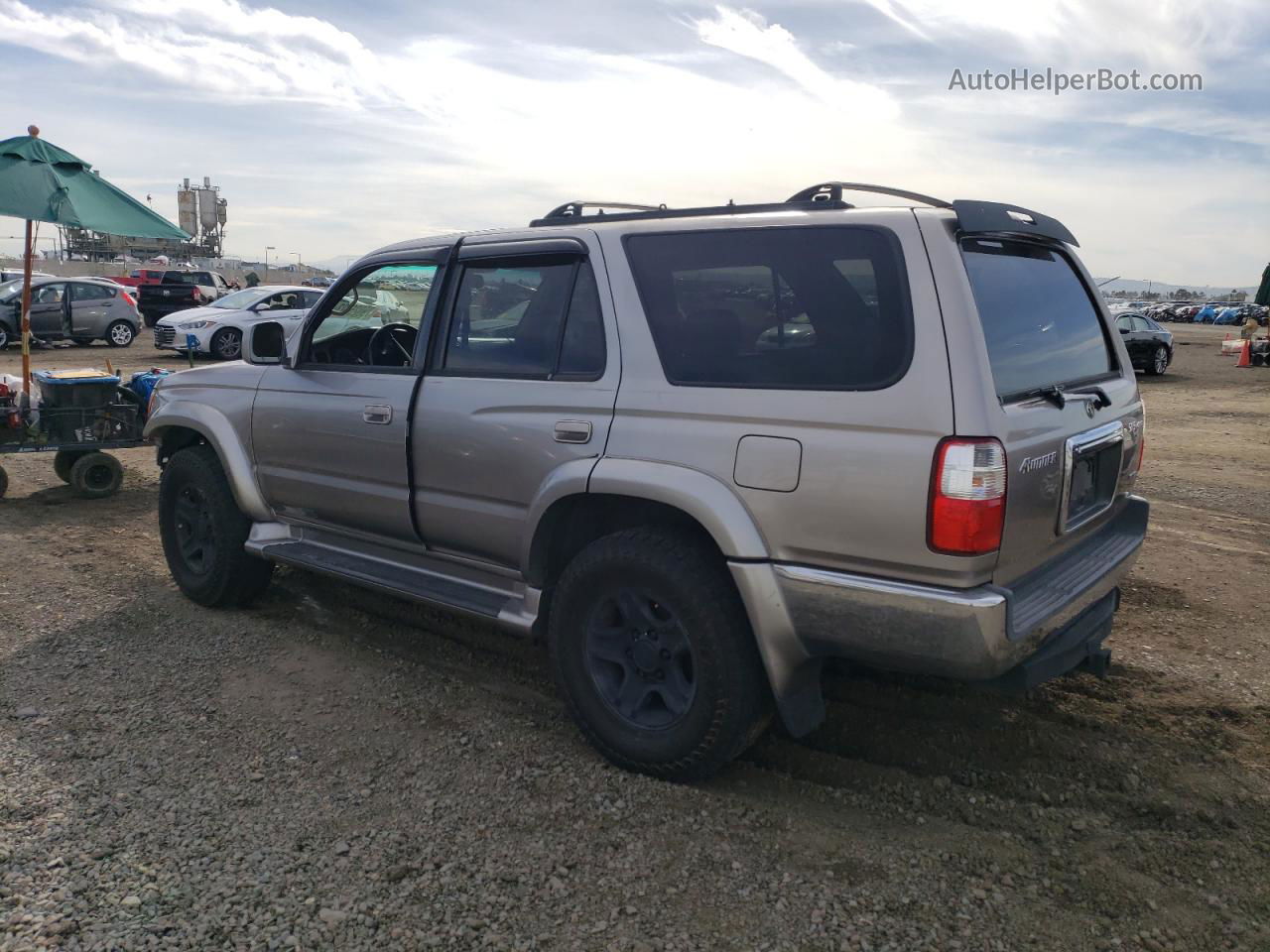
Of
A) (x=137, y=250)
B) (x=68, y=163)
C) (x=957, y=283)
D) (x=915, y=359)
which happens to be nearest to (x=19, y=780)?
(x=915, y=359)

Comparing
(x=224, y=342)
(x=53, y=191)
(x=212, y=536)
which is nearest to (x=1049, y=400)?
(x=212, y=536)

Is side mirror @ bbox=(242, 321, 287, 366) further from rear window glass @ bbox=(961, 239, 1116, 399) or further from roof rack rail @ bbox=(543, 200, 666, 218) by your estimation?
rear window glass @ bbox=(961, 239, 1116, 399)

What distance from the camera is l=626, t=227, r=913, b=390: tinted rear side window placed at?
9.43 feet

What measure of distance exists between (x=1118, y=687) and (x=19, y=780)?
4.24m

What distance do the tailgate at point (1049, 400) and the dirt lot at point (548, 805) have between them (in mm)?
886

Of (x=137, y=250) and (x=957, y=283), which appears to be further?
(x=137, y=250)

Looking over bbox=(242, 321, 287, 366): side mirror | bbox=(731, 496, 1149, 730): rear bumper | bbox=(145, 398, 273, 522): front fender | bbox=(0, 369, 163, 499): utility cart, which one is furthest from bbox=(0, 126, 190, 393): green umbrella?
bbox=(731, 496, 1149, 730): rear bumper

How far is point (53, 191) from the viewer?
754 centimetres

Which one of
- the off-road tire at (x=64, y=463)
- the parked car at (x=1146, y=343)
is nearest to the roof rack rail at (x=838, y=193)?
the off-road tire at (x=64, y=463)

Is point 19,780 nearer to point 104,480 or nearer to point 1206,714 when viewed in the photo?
point 1206,714

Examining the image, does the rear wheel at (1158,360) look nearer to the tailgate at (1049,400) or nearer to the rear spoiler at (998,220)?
the tailgate at (1049,400)

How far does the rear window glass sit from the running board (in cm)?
187

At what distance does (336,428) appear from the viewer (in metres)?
4.30

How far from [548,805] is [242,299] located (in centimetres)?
1883
